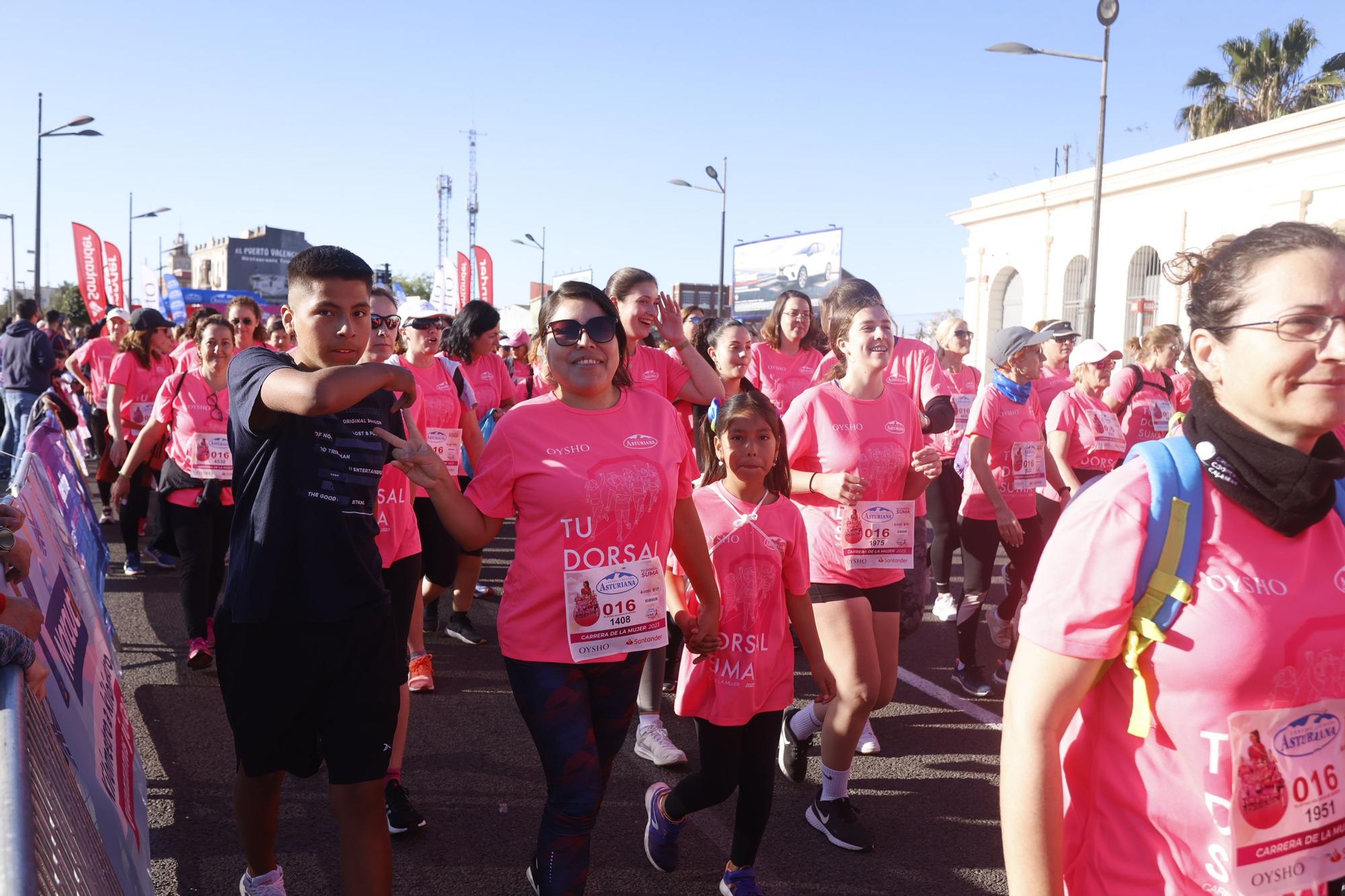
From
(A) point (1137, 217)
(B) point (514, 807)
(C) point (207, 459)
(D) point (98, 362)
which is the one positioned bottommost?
(B) point (514, 807)

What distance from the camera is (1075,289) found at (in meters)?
31.8

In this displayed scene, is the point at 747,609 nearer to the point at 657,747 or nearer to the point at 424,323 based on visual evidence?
the point at 657,747

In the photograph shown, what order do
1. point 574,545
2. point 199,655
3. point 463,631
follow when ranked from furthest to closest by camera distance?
point 463,631
point 199,655
point 574,545

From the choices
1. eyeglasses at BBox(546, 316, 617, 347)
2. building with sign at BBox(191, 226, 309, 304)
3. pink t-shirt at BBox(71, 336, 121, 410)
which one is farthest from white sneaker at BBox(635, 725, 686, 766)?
building with sign at BBox(191, 226, 309, 304)

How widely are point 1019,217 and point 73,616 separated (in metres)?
33.8

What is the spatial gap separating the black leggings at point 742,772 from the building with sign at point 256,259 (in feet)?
332

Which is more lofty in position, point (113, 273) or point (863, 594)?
point (113, 273)

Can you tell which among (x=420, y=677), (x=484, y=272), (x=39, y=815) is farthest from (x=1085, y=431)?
(x=484, y=272)

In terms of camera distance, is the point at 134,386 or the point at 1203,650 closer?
the point at 1203,650

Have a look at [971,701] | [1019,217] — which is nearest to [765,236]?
[1019,217]

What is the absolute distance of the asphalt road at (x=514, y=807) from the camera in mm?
3748

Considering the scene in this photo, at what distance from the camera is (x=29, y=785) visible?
66.5 inches

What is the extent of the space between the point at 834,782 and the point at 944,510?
371cm

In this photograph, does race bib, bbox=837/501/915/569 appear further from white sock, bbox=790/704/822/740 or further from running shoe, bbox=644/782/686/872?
running shoe, bbox=644/782/686/872
